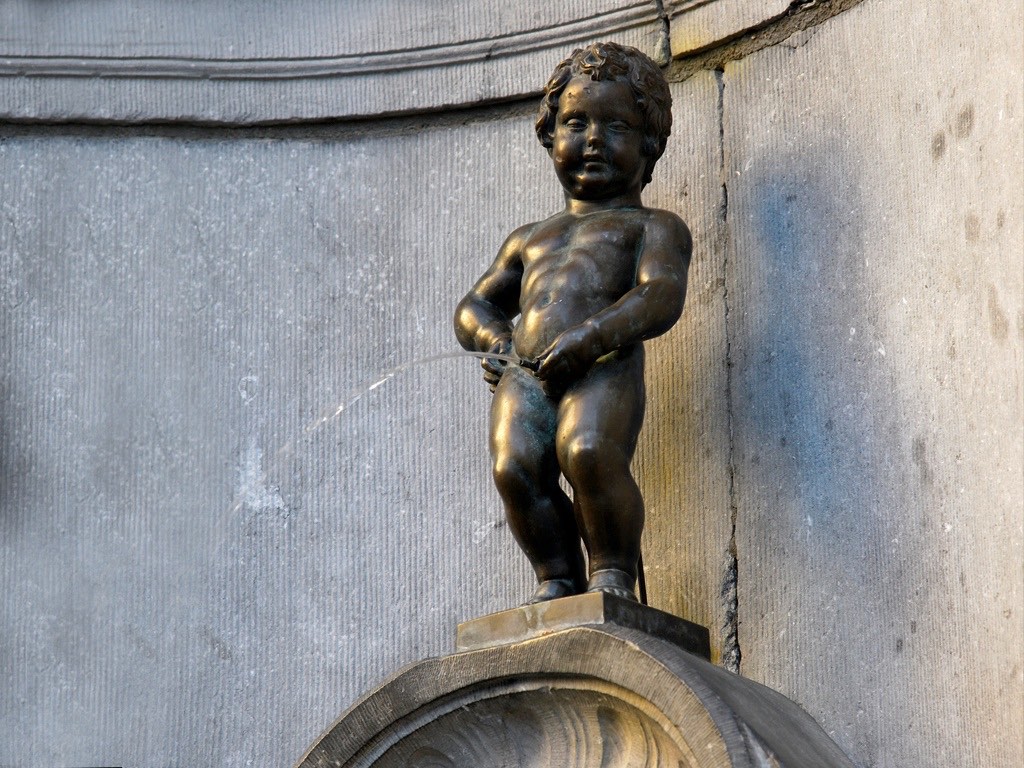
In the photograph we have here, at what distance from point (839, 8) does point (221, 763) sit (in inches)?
60.7

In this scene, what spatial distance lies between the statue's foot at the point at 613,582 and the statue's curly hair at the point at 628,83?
2.11 feet

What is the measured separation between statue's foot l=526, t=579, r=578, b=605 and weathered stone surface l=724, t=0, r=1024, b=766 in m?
0.35

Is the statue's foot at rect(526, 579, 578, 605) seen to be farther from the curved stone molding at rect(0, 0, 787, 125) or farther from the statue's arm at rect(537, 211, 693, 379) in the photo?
the curved stone molding at rect(0, 0, 787, 125)

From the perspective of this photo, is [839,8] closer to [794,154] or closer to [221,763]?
[794,154]

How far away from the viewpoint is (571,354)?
257cm

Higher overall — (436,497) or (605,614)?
(436,497)

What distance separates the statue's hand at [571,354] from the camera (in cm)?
257

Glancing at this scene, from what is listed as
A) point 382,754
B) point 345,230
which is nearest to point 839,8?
point 345,230

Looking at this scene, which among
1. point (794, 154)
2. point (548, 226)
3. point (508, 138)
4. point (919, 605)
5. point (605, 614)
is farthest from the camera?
point (508, 138)

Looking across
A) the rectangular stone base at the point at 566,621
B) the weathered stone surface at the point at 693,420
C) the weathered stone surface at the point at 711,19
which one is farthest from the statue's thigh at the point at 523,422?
the weathered stone surface at the point at 711,19

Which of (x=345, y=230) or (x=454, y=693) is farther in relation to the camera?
(x=345, y=230)

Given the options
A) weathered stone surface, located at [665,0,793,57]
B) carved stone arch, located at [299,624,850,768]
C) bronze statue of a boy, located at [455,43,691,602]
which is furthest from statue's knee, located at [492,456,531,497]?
weathered stone surface, located at [665,0,793,57]

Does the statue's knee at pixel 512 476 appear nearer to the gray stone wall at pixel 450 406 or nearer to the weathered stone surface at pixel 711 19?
the gray stone wall at pixel 450 406

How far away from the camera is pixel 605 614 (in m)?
2.43
